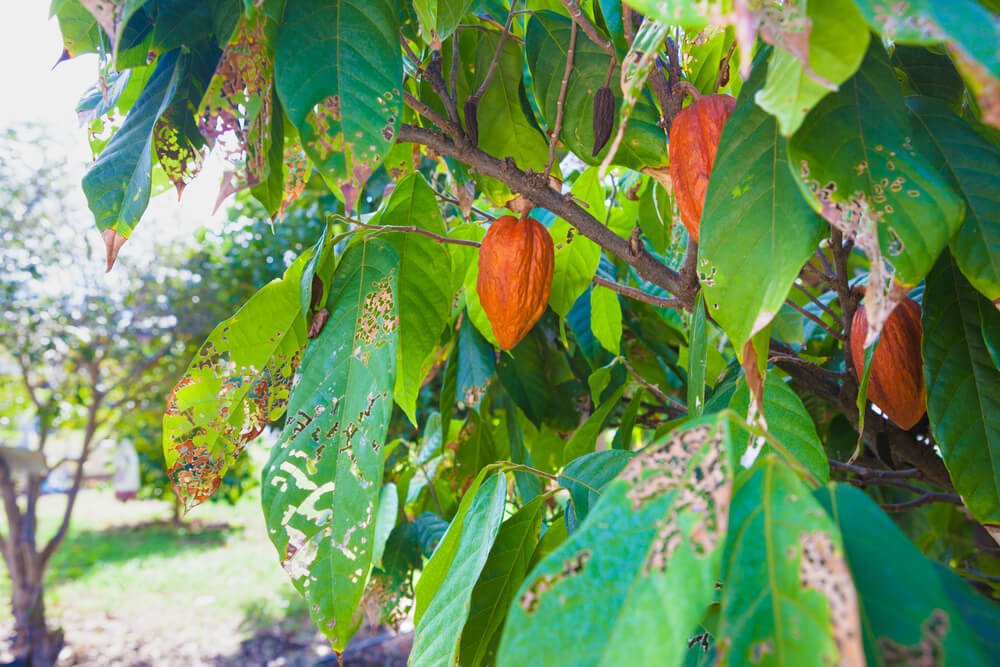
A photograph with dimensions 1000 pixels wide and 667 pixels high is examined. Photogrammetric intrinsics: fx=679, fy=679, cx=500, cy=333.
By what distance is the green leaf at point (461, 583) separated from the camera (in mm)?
452

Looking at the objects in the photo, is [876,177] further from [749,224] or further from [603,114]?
[603,114]

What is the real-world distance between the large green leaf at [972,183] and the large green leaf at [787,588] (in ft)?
0.82

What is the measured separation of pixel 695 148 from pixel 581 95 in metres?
0.18

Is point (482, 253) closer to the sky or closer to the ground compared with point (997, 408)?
closer to the sky

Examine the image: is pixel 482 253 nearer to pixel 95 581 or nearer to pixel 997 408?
pixel 997 408

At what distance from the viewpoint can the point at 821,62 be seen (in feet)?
0.99

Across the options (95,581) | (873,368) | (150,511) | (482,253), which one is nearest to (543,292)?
(482,253)

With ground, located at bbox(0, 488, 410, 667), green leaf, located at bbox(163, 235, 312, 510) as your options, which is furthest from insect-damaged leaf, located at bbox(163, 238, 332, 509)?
ground, located at bbox(0, 488, 410, 667)

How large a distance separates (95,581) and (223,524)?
1.69 metres

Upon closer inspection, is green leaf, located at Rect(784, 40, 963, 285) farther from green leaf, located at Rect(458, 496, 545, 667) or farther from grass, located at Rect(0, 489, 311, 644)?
grass, located at Rect(0, 489, 311, 644)

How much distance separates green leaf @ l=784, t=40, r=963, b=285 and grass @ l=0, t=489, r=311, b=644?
4285 millimetres

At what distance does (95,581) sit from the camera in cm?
498

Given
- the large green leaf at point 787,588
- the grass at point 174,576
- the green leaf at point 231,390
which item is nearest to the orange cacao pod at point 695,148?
the large green leaf at point 787,588

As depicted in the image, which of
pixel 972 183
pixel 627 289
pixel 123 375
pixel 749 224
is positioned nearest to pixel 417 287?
pixel 627 289
